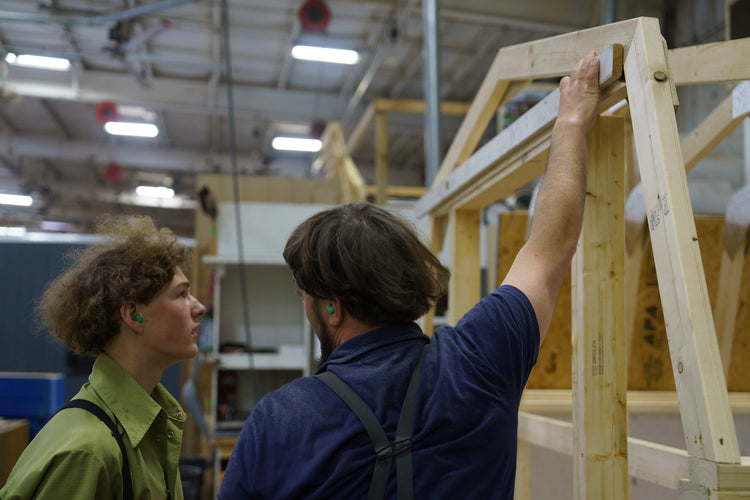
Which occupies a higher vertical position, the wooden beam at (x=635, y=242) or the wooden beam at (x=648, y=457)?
the wooden beam at (x=635, y=242)

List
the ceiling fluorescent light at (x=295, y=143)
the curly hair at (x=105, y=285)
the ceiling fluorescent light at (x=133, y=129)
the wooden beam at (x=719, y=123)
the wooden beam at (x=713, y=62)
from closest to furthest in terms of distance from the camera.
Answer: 1. the curly hair at (x=105, y=285)
2. the wooden beam at (x=713, y=62)
3. the wooden beam at (x=719, y=123)
4. the ceiling fluorescent light at (x=133, y=129)
5. the ceiling fluorescent light at (x=295, y=143)

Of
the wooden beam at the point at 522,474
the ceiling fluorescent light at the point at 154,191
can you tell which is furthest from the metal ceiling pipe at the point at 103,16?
the ceiling fluorescent light at the point at 154,191

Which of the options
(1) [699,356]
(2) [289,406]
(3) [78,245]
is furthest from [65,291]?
(3) [78,245]

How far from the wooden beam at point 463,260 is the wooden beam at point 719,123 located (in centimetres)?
100

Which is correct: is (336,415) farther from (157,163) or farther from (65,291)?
(157,163)

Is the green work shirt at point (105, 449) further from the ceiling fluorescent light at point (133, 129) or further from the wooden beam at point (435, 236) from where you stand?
the ceiling fluorescent light at point (133, 129)

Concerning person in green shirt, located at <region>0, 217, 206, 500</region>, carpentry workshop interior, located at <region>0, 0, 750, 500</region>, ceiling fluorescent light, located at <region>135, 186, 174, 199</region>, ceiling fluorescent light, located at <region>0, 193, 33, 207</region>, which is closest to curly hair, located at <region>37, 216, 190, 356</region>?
person in green shirt, located at <region>0, 217, 206, 500</region>

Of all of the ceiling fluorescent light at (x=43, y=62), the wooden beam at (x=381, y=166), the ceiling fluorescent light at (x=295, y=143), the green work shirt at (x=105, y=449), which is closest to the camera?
the green work shirt at (x=105, y=449)

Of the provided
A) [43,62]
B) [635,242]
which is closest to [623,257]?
[635,242]

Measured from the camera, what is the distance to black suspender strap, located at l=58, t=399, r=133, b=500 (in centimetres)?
159

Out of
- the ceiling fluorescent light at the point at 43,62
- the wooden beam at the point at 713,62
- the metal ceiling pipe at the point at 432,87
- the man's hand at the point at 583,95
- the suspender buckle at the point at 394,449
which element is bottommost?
the suspender buckle at the point at 394,449

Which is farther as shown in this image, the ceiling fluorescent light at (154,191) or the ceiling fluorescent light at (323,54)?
the ceiling fluorescent light at (154,191)

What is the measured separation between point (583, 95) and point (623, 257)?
46 cm

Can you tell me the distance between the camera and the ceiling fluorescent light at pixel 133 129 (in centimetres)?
1243
